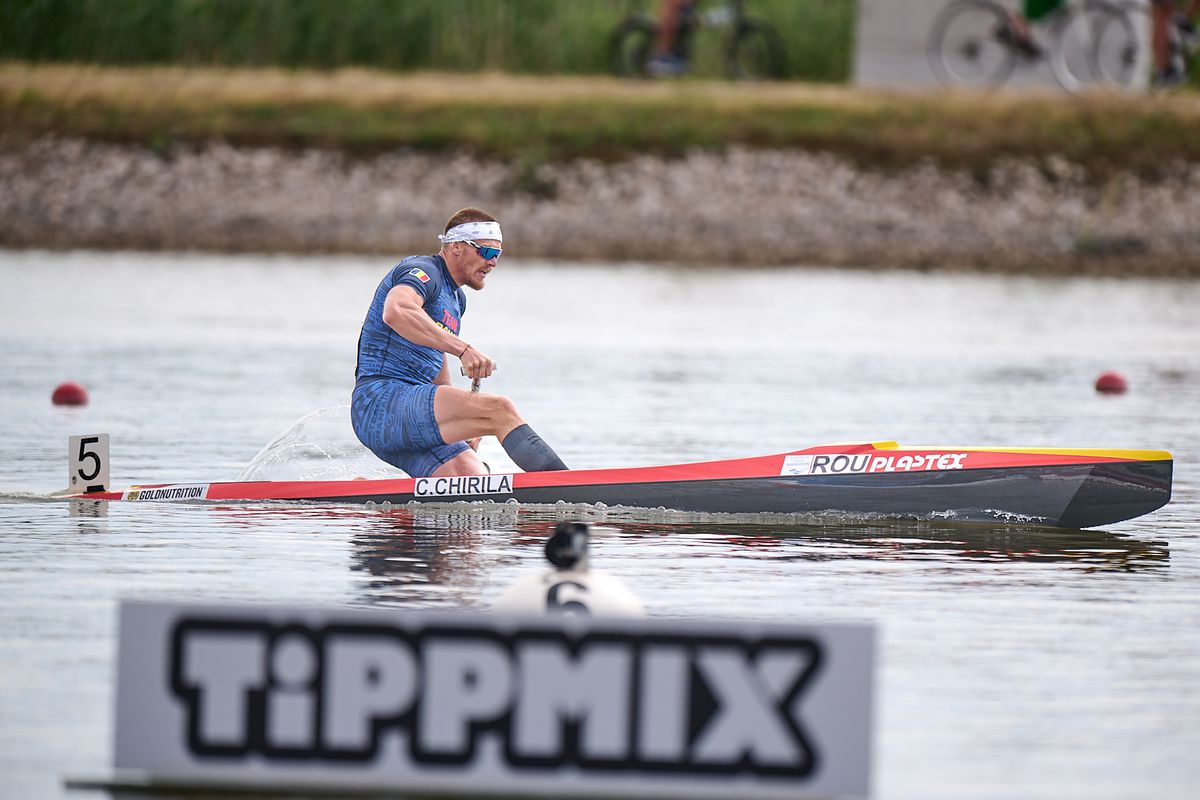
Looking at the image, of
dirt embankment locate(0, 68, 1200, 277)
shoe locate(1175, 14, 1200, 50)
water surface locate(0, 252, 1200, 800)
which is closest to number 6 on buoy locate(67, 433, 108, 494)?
water surface locate(0, 252, 1200, 800)

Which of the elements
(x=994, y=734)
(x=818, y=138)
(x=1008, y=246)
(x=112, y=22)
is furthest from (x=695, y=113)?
(x=994, y=734)

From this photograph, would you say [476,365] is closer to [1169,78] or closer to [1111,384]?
[1111,384]

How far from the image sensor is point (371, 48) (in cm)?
4003

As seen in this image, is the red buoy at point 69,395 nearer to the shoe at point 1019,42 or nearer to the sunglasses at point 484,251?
the sunglasses at point 484,251

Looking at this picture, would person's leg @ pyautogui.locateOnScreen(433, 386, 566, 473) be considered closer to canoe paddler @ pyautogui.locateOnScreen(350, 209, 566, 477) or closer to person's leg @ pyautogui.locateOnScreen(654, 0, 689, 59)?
canoe paddler @ pyautogui.locateOnScreen(350, 209, 566, 477)

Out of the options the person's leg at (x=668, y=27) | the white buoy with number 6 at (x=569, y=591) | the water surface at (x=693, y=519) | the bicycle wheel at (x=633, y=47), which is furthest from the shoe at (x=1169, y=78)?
the white buoy with number 6 at (x=569, y=591)

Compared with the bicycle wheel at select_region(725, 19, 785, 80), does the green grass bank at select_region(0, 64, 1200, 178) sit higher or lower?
lower

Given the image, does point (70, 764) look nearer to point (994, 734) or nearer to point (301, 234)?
point (994, 734)

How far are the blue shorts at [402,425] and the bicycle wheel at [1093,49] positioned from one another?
1010 inches

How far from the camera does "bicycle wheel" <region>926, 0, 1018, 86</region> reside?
116 feet

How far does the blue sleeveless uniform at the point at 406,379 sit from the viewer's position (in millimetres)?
11695

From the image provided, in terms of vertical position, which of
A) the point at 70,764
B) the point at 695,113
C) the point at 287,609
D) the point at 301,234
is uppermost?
the point at 695,113

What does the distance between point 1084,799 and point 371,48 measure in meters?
34.8

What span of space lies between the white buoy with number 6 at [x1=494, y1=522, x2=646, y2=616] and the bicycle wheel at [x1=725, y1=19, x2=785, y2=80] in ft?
103
